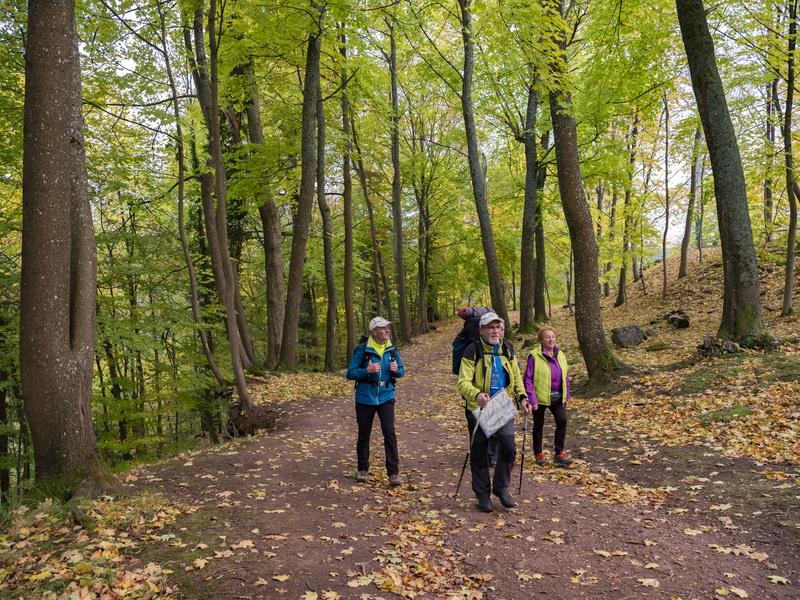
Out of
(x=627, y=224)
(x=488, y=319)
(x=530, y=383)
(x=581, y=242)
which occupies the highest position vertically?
(x=627, y=224)

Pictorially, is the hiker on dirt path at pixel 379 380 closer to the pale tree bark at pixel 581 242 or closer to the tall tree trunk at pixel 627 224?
the pale tree bark at pixel 581 242

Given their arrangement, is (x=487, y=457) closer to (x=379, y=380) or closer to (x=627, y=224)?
(x=379, y=380)

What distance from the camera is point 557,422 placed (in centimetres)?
677

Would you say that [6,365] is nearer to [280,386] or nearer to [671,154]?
[280,386]

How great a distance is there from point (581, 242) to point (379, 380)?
613 centimetres

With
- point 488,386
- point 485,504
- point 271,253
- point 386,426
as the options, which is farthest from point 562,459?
point 271,253

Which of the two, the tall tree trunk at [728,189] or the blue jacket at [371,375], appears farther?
the tall tree trunk at [728,189]

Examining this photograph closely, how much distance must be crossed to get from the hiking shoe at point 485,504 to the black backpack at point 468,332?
1327mm

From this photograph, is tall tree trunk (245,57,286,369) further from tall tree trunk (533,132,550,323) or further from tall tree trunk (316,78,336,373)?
tall tree trunk (533,132,550,323)

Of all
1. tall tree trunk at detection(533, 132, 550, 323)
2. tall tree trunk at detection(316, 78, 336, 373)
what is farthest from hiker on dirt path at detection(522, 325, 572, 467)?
tall tree trunk at detection(533, 132, 550, 323)

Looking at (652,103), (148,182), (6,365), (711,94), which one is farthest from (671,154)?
(6,365)

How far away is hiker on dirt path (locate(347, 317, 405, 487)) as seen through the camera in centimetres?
598

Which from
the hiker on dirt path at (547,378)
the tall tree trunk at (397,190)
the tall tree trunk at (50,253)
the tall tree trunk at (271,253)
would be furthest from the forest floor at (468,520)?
the tall tree trunk at (397,190)

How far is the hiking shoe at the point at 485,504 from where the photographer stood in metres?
5.18
